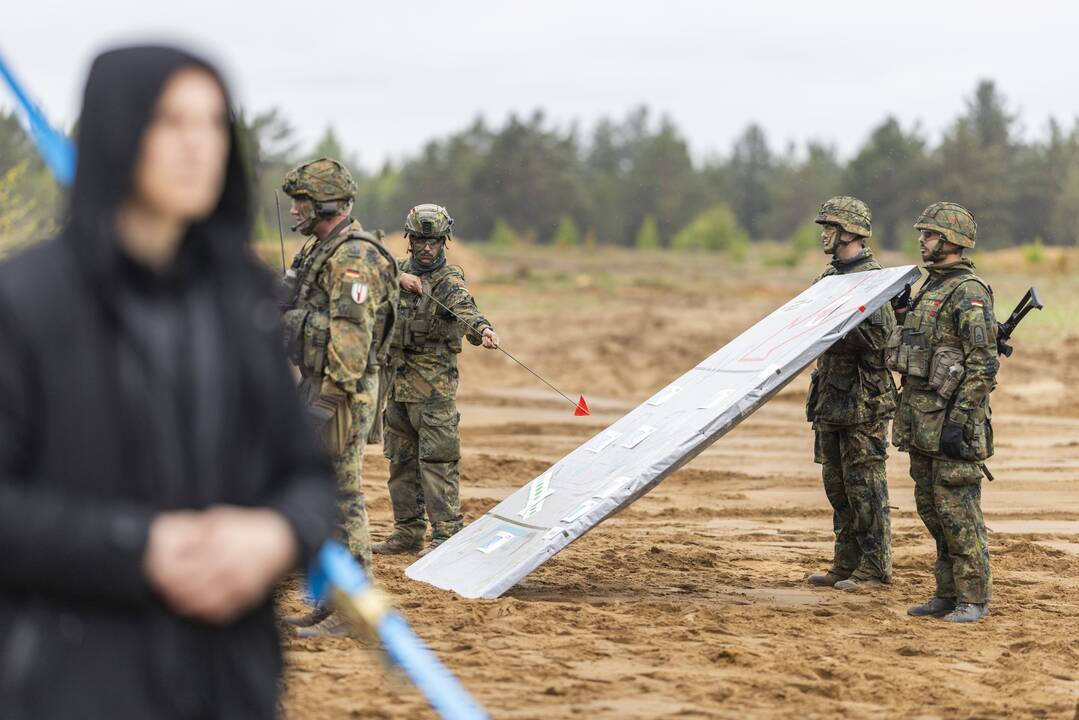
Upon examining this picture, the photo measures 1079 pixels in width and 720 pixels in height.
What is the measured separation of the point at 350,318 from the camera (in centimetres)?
651

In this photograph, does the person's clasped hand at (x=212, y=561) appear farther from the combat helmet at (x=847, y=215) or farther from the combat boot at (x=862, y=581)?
the combat boot at (x=862, y=581)

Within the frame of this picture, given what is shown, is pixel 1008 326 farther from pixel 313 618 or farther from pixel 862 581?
pixel 313 618

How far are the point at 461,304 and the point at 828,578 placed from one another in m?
3.01

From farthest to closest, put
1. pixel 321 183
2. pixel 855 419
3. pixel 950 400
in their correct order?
pixel 855 419 < pixel 950 400 < pixel 321 183

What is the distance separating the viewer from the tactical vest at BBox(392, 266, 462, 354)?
9.64 m

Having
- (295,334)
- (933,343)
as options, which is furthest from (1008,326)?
(295,334)

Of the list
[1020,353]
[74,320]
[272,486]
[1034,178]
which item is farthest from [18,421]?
[1034,178]

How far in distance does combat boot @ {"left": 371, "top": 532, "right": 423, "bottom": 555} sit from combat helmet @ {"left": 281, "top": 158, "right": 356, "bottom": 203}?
3490 mm

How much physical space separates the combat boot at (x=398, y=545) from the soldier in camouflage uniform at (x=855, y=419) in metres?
2.78

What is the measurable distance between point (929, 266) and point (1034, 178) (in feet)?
184

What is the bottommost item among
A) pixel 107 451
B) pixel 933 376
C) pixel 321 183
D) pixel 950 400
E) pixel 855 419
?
pixel 855 419

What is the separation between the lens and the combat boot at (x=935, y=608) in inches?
321

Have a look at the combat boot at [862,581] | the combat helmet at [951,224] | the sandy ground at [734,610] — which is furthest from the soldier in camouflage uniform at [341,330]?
the combat boot at [862,581]

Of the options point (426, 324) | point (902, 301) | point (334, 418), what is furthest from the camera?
point (426, 324)
